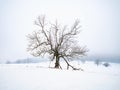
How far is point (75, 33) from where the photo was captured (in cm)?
2131

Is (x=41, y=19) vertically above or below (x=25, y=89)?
above

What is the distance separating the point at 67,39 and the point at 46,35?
11.9 ft

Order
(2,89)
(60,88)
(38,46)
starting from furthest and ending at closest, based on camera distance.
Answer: (38,46), (60,88), (2,89)

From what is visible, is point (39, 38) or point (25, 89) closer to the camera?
point (25, 89)

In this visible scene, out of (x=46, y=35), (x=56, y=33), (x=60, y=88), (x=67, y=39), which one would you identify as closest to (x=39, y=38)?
(x=46, y=35)

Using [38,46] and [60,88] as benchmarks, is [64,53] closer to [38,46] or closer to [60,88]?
[38,46]

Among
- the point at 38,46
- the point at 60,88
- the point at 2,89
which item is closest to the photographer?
the point at 2,89

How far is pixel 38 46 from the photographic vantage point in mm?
20375

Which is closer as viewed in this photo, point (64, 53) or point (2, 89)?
point (2, 89)

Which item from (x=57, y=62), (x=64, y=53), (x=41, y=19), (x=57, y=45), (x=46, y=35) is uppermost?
(x=41, y=19)

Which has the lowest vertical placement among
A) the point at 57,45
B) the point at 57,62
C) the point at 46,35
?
the point at 57,62

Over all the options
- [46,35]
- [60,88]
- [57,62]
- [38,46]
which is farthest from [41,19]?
[60,88]

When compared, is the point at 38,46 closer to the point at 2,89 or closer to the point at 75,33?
the point at 75,33

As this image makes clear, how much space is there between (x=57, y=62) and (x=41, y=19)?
26.2ft
